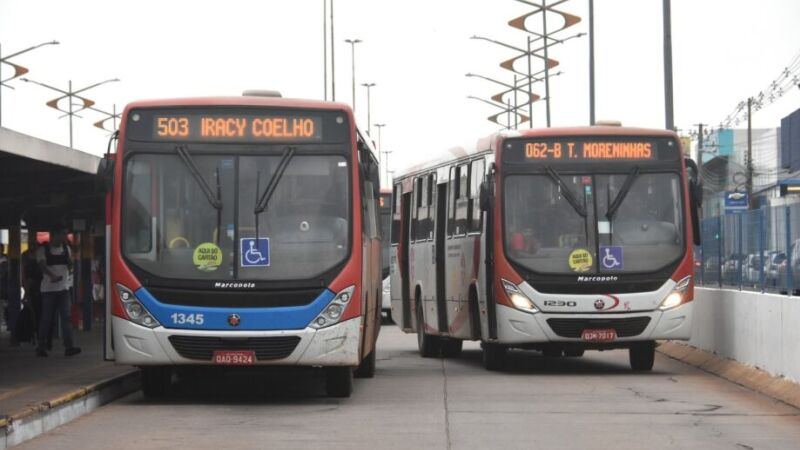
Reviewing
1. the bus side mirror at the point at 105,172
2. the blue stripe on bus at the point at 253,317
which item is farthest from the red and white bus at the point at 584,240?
the bus side mirror at the point at 105,172

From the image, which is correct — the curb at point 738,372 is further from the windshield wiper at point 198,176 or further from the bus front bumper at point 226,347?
the windshield wiper at point 198,176

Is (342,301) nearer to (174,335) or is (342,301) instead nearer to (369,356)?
(174,335)

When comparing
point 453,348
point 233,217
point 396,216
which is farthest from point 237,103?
point 396,216

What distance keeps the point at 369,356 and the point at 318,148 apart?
13.6 ft

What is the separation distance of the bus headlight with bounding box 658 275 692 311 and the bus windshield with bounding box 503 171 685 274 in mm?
301

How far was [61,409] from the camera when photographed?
14.4m

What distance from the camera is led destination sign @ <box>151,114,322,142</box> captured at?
16.2 meters

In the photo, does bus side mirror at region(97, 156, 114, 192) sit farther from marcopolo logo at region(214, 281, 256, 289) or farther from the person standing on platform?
the person standing on platform

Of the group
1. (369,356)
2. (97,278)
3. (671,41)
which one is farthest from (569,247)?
(97,278)

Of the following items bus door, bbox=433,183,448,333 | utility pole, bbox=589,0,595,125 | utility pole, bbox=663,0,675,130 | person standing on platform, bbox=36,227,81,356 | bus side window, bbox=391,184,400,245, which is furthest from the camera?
utility pole, bbox=589,0,595,125

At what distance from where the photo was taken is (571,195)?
67.1ft

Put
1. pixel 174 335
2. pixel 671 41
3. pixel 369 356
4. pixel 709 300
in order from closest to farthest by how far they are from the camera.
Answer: pixel 174 335
pixel 369 356
pixel 709 300
pixel 671 41

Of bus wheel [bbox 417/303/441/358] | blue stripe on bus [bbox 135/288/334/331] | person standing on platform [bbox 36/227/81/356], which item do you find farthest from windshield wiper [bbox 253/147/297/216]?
bus wheel [bbox 417/303/441/358]

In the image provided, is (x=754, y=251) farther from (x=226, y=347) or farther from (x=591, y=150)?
(x=226, y=347)
